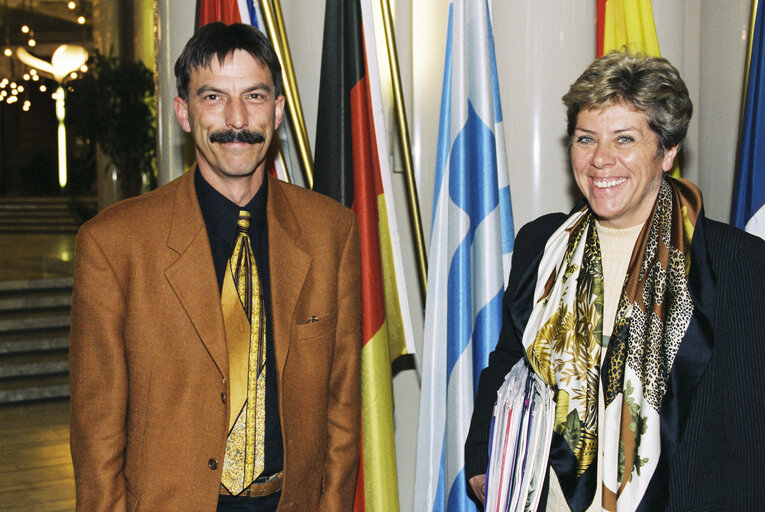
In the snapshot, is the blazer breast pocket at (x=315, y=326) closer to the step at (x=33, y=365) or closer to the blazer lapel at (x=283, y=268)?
the blazer lapel at (x=283, y=268)

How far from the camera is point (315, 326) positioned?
6.55 ft

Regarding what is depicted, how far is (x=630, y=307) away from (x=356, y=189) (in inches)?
45.9

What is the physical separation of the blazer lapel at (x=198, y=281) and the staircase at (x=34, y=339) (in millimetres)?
6249

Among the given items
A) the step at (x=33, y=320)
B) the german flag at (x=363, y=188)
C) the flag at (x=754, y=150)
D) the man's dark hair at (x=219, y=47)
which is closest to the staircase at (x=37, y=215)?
the step at (x=33, y=320)

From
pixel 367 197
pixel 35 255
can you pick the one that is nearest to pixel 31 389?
pixel 367 197

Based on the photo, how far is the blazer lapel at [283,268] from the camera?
1927 mm

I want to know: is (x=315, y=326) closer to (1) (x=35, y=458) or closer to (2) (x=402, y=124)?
(2) (x=402, y=124)

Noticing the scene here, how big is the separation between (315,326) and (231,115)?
57 centimetres

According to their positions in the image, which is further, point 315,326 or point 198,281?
point 315,326

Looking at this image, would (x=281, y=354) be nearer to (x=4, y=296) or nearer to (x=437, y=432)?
(x=437, y=432)

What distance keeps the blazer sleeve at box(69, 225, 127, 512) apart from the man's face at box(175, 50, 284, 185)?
14.3 inches

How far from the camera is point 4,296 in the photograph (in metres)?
9.05

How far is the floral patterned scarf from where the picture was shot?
1791 millimetres

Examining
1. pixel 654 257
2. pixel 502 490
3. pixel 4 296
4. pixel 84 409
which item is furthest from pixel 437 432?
pixel 4 296
